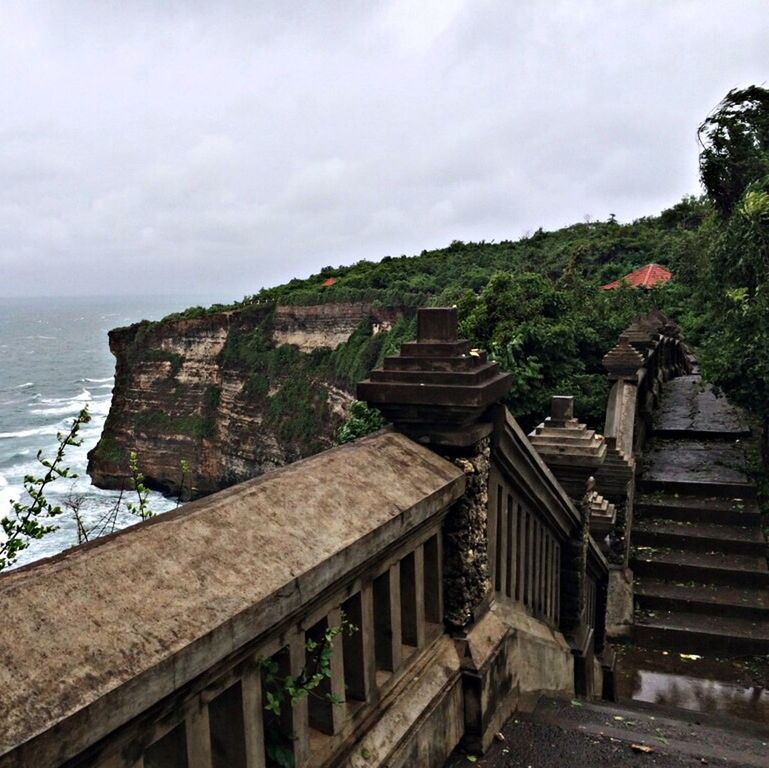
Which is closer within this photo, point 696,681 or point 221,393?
point 696,681

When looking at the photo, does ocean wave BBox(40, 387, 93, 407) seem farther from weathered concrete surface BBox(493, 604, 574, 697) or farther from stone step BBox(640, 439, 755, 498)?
weathered concrete surface BBox(493, 604, 574, 697)

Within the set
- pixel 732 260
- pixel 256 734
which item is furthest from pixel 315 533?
pixel 732 260

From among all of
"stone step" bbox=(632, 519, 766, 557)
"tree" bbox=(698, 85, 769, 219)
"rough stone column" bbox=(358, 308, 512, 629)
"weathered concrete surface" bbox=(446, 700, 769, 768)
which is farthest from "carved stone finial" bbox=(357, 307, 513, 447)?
"tree" bbox=(698, 85, 769, 219)

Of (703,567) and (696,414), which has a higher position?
(696,414)

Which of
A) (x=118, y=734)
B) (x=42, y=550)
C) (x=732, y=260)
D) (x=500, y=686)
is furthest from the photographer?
(x=42, y=550)

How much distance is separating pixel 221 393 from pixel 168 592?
5142 centimetres

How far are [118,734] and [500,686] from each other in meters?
2.34

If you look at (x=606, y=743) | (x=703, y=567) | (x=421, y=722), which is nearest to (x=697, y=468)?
(x=703, y=567)

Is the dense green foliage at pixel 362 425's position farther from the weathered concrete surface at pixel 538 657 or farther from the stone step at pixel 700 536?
the weathered concrete surface at pixel 538 657

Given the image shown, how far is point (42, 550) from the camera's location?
32688mm

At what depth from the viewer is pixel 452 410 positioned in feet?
9.77

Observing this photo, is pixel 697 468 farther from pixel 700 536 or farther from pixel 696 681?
pixel 696 681

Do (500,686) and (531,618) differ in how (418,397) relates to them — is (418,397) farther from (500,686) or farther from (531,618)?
(531,618)

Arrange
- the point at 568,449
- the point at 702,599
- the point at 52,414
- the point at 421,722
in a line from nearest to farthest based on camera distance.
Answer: the point at 421,722 < the point at 568,449 < the point at 702,599 < the point at 52,414
